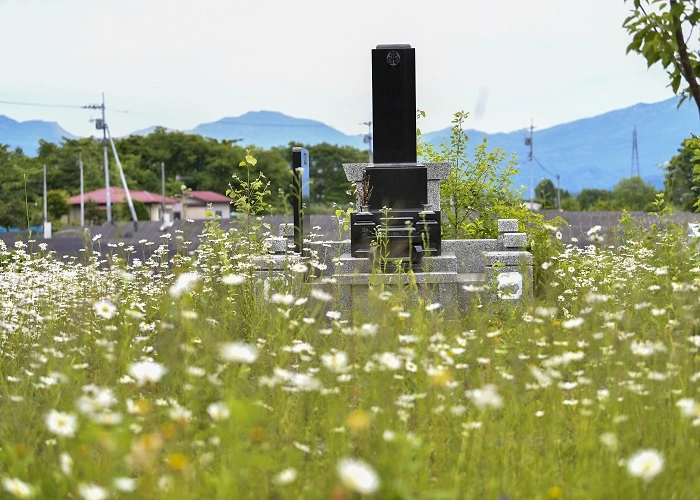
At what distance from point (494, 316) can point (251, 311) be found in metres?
2.26

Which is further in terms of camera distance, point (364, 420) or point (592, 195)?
point (592, 195)

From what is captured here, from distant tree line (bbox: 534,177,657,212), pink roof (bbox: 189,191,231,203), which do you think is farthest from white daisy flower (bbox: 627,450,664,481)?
pink roof (bbox: 189,191,231,203)

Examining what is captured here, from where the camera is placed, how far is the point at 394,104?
11.3 meters

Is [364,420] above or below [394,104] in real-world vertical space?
below

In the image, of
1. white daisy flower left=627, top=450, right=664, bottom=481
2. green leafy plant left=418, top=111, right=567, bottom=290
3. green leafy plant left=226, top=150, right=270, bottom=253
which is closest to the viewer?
white daisy flower left=627, top=450, right=664, bottom=481

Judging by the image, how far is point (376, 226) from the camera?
32.5 ft

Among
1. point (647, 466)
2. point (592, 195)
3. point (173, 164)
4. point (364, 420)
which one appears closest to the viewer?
point (364, 420)

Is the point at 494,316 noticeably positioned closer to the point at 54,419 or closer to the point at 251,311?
the point at 251,311

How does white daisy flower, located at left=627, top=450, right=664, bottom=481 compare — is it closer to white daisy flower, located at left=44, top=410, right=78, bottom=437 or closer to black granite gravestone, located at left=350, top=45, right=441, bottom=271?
white daisy flower, located at left=44, top=410, right=78, bottom=437

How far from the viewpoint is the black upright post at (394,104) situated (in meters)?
11.2

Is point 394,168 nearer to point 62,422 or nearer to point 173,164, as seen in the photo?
point 62,422

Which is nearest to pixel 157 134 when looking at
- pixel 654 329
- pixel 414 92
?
pixel 414 92

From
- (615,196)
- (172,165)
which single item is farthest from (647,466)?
(615,196)

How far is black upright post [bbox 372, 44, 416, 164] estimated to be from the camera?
Answer: 11195 mm
